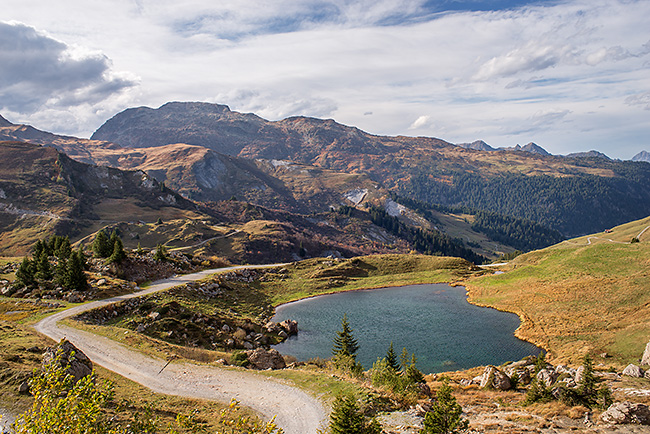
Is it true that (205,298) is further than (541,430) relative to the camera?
Yes

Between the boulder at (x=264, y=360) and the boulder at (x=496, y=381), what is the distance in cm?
2078

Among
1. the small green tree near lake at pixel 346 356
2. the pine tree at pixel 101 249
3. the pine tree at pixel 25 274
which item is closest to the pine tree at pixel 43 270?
the pine tree at pixel 25 274

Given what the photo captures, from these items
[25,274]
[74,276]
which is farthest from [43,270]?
[74,276]

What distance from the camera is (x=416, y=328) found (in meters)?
61.2

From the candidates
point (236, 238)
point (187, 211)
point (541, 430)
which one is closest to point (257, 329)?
point (541, 430)

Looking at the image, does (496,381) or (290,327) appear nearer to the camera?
(496,381)

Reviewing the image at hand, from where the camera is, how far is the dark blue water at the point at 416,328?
1945 inches

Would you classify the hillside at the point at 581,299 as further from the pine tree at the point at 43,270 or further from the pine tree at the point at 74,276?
the pine tree at the point at 43,270

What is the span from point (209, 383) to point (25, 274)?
42218mm

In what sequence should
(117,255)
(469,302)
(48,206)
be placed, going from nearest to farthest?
1. (117,255)
2. (469,302)
3. (48,206)

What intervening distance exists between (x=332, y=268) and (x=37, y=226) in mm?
129853

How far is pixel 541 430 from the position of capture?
914 inches

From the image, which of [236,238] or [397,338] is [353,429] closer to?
[397,338]

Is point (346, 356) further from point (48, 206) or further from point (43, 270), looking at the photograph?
point (48, 206)
